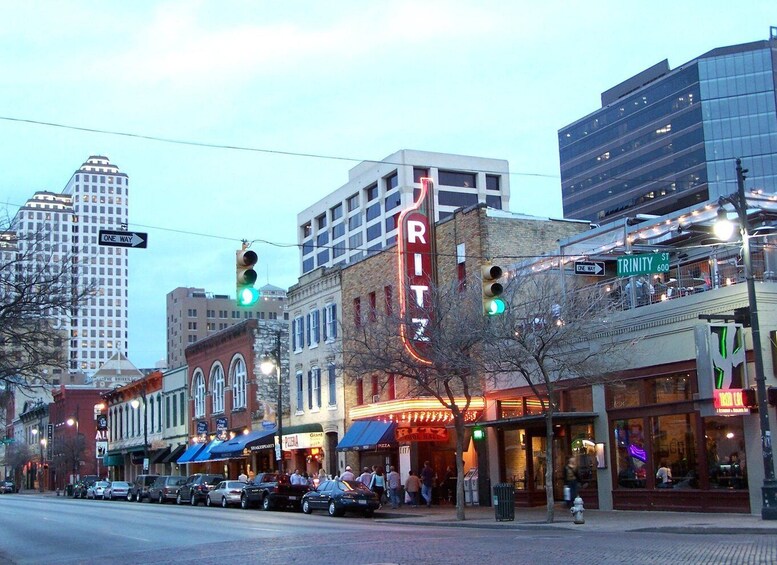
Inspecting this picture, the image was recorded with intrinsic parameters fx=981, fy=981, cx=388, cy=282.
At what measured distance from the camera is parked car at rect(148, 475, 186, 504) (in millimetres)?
52469

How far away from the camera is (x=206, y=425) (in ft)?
203

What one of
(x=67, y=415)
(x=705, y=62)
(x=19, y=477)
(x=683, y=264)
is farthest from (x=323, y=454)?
(x=19, y=477)

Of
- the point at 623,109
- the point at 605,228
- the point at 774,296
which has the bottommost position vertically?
the point at 774,296

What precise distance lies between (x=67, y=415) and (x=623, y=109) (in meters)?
72.8

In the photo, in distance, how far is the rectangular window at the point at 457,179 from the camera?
369 feet

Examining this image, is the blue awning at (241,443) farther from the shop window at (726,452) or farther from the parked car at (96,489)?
the shop window at (726,452)

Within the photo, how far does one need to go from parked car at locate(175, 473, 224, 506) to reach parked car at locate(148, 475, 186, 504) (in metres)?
1.46

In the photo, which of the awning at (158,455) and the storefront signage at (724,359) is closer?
the storefront signage at (724,359)

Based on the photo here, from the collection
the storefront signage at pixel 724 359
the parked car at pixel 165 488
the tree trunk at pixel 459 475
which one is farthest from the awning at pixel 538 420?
the parked car at pixel 165 488

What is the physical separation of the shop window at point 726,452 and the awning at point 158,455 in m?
49.8

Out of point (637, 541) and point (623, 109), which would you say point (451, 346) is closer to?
point (637, 541)

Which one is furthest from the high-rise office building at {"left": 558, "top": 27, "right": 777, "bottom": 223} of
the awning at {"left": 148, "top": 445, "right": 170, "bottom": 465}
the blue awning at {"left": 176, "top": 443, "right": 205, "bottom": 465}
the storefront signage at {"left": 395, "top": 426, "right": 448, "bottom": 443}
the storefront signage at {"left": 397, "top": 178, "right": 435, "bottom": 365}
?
the storefront signage at {"left": 395, "top": 426, "right": 448, "bottom": 443}

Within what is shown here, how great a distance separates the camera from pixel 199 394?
215ft

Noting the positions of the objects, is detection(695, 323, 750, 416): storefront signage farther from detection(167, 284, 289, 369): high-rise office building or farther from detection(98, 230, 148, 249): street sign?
detection(167, 284, 289, 369): high-rise office building
